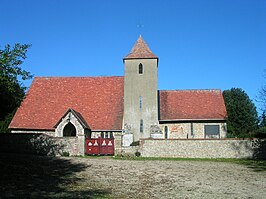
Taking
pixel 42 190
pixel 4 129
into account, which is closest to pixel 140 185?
pixel 42 190

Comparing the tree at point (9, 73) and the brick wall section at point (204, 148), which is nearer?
the tree at point (9, 73)

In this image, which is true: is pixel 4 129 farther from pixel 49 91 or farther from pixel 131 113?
pixel 131 113

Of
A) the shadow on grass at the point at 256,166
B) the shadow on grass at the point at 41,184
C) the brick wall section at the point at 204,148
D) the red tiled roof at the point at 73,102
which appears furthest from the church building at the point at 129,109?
the shadow on grass at the point at 41,184

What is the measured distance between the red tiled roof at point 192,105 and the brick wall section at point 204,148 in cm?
614

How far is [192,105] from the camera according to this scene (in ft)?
119

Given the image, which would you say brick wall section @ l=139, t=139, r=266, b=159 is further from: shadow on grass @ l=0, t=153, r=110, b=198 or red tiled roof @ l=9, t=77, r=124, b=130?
shadow on grass @ l=0, t=153, r=110, b=198

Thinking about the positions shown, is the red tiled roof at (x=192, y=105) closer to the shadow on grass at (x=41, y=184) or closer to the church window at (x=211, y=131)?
the church window at (x=211, y=131)

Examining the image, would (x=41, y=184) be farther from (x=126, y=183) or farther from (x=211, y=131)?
(x=211, y=131)

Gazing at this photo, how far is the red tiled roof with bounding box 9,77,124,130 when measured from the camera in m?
33.8

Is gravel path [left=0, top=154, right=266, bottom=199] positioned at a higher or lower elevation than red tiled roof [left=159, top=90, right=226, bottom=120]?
lower

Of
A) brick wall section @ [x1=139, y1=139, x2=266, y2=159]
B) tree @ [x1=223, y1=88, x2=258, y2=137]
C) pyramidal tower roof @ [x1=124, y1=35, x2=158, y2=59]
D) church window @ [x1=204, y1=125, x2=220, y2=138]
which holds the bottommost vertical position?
brick wall section @ [x1=139, y1=139, x2=266, y2=159]

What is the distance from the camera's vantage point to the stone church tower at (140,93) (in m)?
34.0

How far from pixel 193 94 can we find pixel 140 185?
25853 millimetres

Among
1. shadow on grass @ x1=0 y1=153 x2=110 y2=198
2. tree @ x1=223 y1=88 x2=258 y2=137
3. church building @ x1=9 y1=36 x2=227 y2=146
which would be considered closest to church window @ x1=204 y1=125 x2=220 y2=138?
church building @ x1=9 y1=36 x2=227 y2=146
